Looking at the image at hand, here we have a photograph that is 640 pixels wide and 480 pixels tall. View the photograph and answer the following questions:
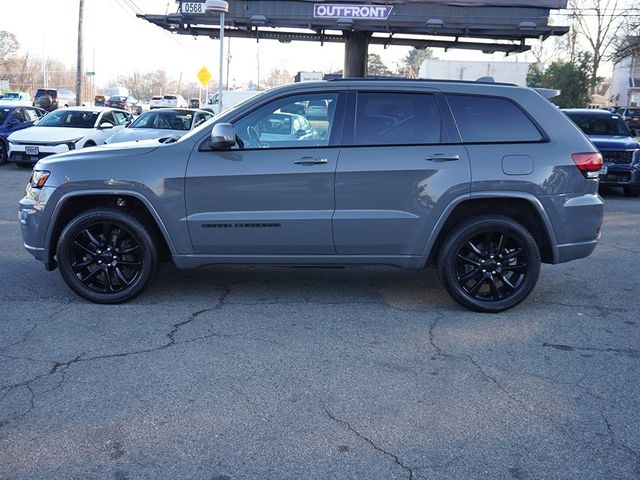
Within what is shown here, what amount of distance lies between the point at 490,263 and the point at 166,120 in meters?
12.0

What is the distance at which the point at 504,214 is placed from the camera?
575 cm

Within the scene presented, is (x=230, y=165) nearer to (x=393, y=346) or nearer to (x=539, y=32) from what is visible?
(x=393, y=346)

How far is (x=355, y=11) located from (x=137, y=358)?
65.9 ft

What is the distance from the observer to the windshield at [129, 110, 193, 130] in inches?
623

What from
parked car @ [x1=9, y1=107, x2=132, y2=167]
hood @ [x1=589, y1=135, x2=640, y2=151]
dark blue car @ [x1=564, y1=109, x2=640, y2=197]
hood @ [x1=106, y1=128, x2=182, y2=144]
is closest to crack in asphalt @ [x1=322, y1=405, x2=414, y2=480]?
dark blue car @ [x1=564, y1=109, x2=640, y2=197]

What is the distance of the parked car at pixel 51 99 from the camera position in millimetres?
40781

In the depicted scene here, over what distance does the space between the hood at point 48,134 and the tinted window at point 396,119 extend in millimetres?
12259

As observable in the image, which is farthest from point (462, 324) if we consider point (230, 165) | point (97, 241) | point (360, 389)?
point (97, 241)

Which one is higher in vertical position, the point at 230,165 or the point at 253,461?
the point at 230,165

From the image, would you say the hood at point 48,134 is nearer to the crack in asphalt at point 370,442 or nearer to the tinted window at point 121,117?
the tinted window at point 121,117

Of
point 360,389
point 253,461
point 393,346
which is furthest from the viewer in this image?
point 393,346

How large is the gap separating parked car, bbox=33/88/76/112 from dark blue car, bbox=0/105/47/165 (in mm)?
7280

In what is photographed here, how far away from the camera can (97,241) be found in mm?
5715

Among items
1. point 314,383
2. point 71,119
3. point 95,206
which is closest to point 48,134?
point 71,119
